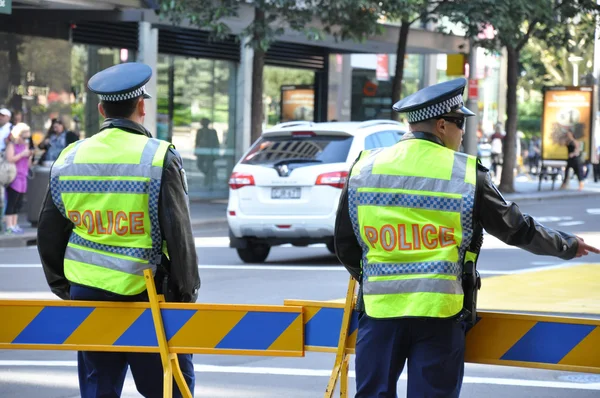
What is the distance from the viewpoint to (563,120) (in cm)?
3309

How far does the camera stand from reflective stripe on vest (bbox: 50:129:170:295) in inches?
174

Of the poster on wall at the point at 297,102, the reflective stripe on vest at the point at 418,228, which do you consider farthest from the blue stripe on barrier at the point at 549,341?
the poster on wall at the point at 297,102

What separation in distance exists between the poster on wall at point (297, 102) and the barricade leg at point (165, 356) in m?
25.9

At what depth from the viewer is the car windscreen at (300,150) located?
13.9 m

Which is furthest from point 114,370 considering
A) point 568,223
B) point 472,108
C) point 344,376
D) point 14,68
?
point 472,108

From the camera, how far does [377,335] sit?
13.7ft

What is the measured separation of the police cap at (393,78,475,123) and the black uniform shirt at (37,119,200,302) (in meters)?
0.92

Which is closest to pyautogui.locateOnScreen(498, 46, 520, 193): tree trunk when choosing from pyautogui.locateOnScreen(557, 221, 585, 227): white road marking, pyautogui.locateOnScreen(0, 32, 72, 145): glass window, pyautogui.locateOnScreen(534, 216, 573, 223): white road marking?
pyautogui.locateOnScreen(534, 216, 573, 223): white road marking

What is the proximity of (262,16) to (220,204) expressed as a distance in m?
4.92

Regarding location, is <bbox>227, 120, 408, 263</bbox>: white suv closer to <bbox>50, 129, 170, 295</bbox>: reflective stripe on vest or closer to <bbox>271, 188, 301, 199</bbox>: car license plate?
<bbox>271, 188, 301, 199</bbox>: car license plate

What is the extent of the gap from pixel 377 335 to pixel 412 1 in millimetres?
19520

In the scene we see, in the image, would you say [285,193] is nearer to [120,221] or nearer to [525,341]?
[120,221]

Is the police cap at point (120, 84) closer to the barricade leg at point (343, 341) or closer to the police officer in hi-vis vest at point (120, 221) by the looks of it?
the police officer in hi-vis vest at point (120, 221)

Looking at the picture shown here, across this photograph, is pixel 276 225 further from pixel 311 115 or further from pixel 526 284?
pixel 311 115
